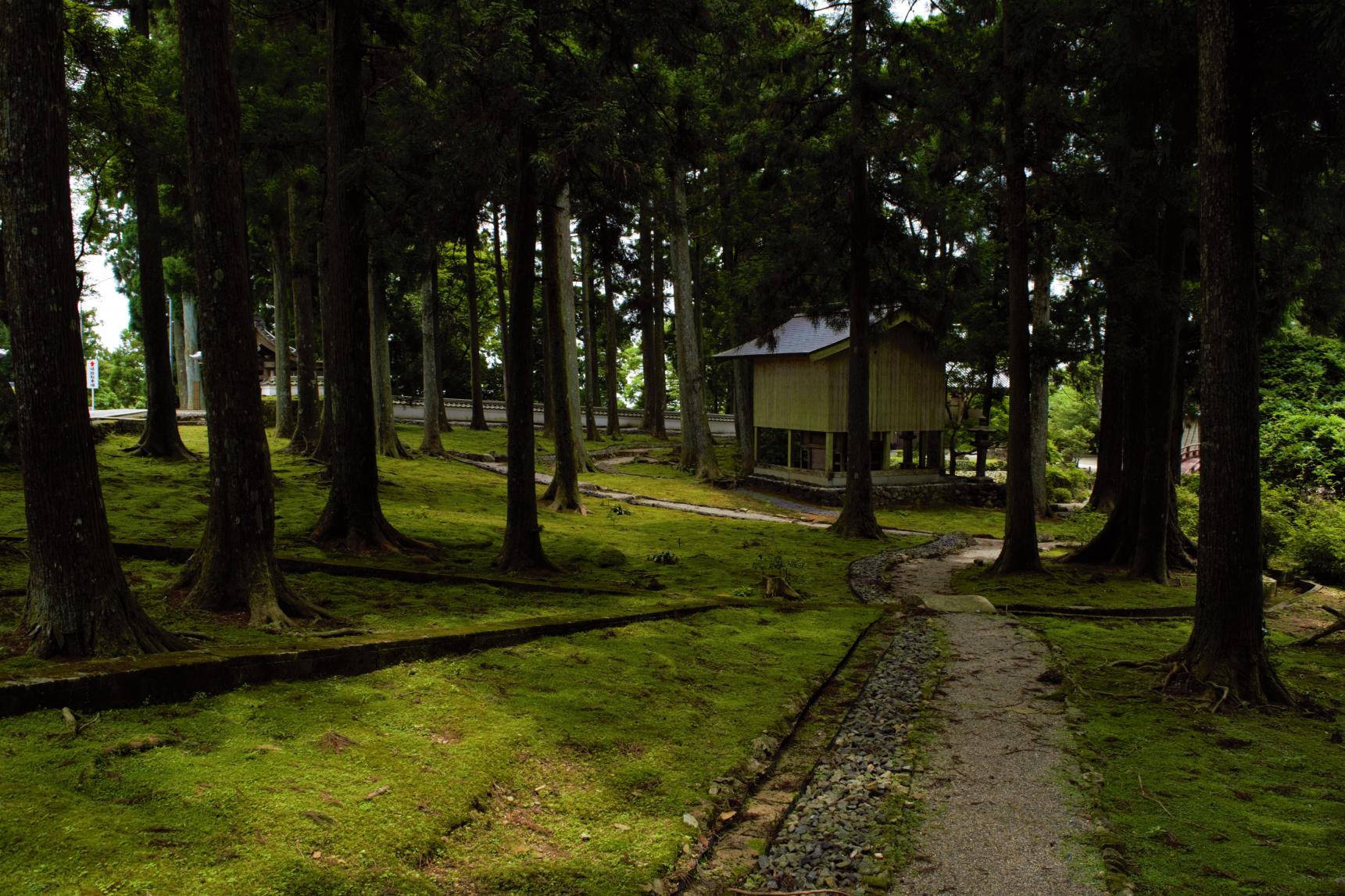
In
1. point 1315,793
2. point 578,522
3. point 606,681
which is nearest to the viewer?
point 1315,793

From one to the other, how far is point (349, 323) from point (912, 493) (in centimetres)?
2132

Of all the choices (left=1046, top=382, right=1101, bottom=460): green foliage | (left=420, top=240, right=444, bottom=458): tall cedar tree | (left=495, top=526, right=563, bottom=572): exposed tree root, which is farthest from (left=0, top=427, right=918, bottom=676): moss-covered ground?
(left=1046, top=382, right=1101, bottom=460): green foliage

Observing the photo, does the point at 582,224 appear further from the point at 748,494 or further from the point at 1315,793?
the point at 748,494

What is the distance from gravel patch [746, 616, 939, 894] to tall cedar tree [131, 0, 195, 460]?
51.6 ft

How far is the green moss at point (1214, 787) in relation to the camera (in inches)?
189

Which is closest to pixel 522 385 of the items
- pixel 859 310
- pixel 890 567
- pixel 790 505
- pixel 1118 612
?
pixel 890 567

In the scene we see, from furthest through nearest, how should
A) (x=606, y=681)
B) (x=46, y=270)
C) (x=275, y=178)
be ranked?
(x=275, y=178) < (x=606, y=681) < (x=46, y=270)

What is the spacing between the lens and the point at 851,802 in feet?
19.8

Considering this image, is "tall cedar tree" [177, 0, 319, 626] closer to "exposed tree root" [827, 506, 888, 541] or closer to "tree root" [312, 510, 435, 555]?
"tree root" [312, 510, 435, 555]

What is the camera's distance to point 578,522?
1845 cm

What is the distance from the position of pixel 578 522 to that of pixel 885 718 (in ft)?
37.0

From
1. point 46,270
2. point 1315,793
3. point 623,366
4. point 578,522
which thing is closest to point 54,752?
point 46,270

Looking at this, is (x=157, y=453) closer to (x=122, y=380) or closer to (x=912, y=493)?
(x=912, y=493)

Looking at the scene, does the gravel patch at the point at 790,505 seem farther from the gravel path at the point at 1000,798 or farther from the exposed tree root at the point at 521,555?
the gravel path at the point at 1000,798
